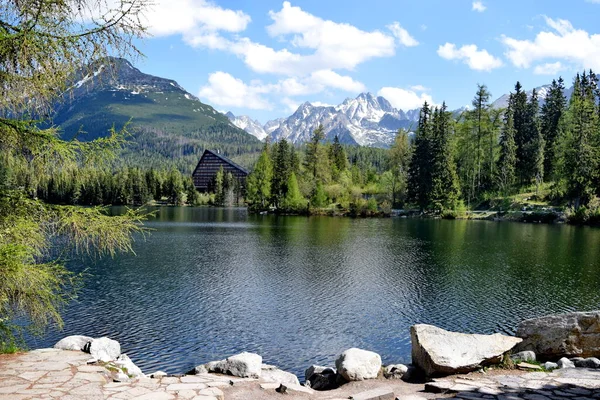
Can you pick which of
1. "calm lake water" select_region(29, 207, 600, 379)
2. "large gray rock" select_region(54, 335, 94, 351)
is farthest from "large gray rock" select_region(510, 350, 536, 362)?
"large gray rock" select_region(54, 335, 94, 351)

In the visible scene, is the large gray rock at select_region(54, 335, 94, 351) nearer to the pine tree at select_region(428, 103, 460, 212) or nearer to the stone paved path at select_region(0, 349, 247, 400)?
the stone paved path at select_region(0, 349, 247, 400)

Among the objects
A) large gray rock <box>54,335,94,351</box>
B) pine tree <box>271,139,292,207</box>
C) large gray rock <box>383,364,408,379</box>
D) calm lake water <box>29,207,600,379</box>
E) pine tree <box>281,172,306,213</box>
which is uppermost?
pine tree <box>271,139,292,207</box>

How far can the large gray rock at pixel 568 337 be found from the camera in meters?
11.3

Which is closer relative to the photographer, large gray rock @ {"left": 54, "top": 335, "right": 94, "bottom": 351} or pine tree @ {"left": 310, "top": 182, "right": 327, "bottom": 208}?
large gray rock @ {"left": 54, "top": 335, "right": 94, "bottom": 351}

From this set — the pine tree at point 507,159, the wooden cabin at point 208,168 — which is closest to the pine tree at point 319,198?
the pine tree at point 507,159

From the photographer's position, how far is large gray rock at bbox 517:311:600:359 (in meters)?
11.3

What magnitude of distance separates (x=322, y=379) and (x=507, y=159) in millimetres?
81838

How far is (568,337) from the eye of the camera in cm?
1144

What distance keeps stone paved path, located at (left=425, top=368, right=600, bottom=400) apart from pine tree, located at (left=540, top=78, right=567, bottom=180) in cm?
8698

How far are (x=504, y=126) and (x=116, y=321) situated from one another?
83.8m

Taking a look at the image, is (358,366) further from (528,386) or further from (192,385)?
(192,385)

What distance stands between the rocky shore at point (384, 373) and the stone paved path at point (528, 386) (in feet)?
0.06

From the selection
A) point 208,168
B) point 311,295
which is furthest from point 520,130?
point 208,168

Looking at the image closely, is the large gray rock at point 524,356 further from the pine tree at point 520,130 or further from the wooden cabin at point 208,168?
the wooden cabin at point 208,168
